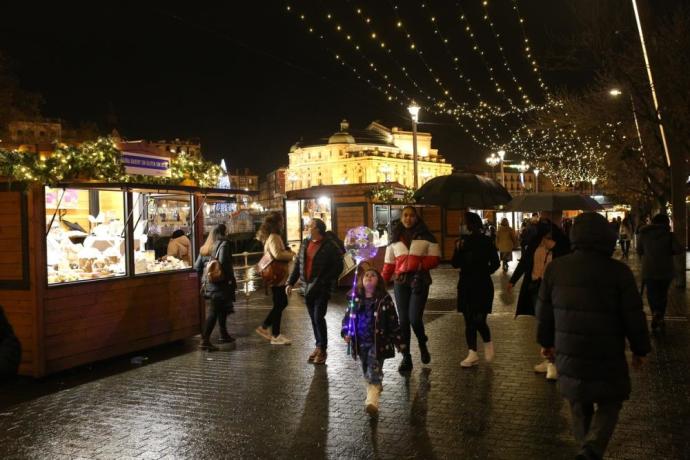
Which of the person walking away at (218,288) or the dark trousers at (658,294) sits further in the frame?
the dark trousers at (658,294)

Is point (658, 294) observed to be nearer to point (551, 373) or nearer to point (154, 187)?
point (551, 373)

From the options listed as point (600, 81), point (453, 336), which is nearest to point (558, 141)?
point (600, 81)

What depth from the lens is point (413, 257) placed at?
720 cm

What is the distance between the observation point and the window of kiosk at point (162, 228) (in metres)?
9.15

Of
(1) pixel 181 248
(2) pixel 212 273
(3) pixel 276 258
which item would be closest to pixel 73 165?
(2) pixel 212 273

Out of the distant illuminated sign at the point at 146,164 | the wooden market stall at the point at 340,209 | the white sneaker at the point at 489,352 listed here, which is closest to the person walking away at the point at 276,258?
the distant illuminated sign at the point at 146,164

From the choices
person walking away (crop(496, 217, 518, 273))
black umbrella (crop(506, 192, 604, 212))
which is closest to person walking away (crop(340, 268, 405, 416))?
black umbrella (crop(506, 192, 604, 212))

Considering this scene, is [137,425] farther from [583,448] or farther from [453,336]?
[453,336]

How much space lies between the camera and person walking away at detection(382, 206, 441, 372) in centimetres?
721

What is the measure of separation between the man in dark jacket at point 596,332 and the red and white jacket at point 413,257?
3090mm

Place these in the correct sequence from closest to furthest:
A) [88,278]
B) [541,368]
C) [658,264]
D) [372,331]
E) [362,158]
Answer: [372,331], [541,368], [88,278], [658,264], [362,158]

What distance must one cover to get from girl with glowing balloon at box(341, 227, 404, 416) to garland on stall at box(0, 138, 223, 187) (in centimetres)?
380

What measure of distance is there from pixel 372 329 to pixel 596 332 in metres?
2.24

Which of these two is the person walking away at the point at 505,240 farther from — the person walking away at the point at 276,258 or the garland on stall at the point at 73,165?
the garland on stall at the point at 73,165
